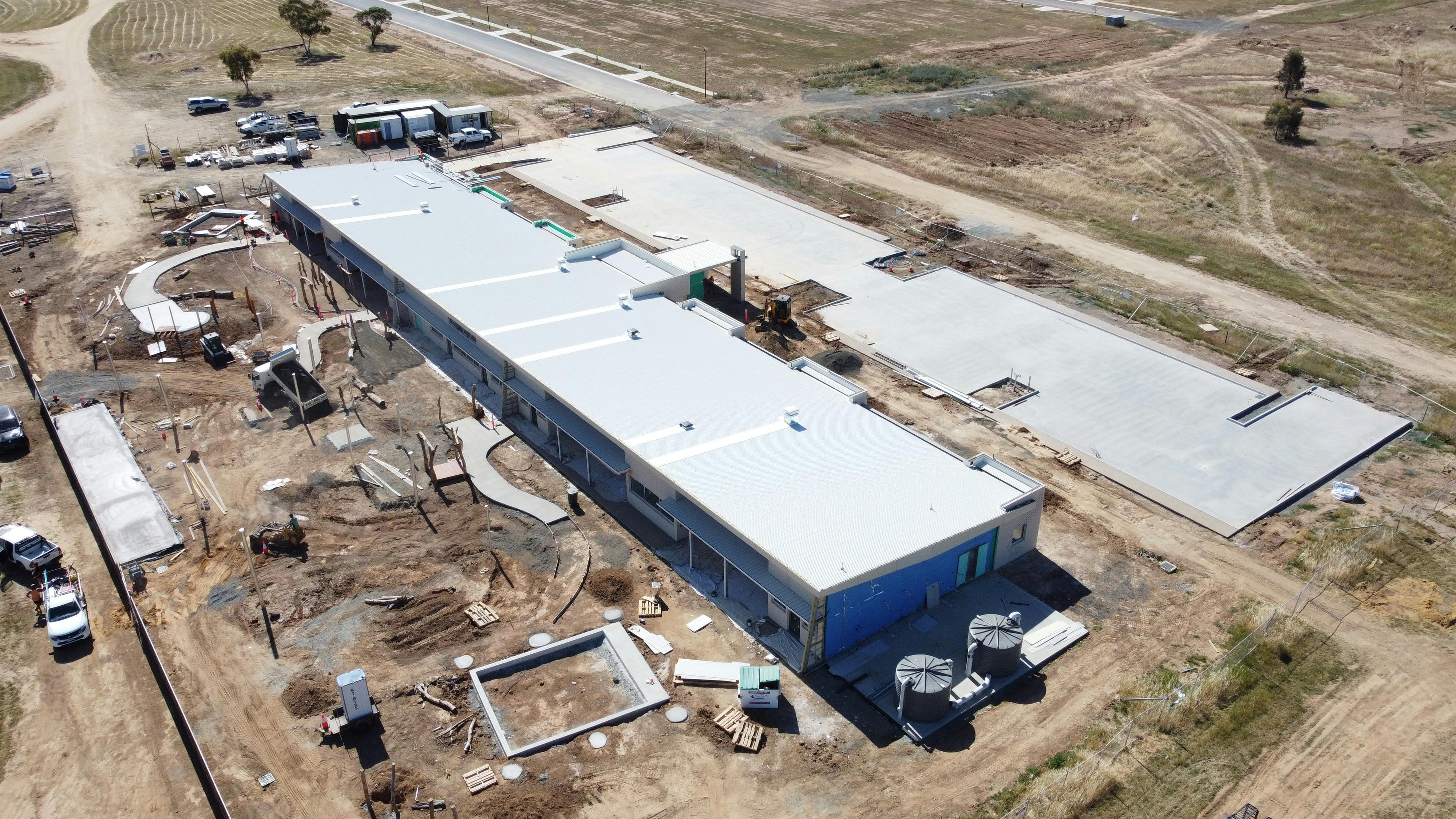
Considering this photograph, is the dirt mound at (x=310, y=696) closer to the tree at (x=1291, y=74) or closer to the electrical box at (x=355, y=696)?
the electrical box at (x=355, y=696)

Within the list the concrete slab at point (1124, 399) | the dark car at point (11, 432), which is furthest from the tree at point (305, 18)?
the concrete slab at point (1124, 399)

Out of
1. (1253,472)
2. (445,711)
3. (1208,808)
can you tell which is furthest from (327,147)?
(1208,808)

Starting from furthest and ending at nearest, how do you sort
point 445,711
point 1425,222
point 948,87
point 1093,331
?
point 948,87 → point 1425,222 → point 1093,331 → point 445,711

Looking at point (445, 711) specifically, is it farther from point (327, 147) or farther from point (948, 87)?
point (948, 87)

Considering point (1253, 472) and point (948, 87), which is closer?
point (1253, 472)

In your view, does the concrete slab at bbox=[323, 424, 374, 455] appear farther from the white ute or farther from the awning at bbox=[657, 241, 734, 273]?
the awning at bbox=[657, 241, 734, 273]

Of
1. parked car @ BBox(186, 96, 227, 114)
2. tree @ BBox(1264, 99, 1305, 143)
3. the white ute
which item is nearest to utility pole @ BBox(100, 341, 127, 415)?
the white ute

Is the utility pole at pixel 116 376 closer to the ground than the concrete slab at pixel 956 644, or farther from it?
farther from it
